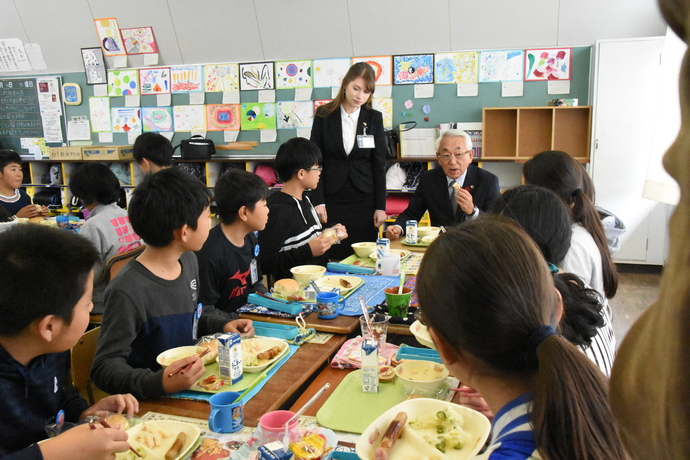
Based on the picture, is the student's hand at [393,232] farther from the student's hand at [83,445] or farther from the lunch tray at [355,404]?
the student's hand at [83,445]

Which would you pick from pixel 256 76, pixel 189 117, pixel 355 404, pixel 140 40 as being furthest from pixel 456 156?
pixel 140 40

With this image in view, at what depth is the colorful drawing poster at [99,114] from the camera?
679 cm

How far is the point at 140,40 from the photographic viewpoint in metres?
6.46

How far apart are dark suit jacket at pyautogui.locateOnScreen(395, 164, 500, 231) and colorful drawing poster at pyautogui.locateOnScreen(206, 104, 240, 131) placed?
331 cm

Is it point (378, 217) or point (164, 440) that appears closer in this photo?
point (164, 440)

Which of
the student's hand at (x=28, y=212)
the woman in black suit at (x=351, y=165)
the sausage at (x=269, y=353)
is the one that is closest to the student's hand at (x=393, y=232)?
the woman in black suit at (x=351, y=165)

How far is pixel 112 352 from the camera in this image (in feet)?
5.16

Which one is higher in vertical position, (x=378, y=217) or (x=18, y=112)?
(x=18, y=112)

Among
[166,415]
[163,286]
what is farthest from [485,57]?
[166,415]

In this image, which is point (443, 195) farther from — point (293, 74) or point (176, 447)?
point (293, 74)

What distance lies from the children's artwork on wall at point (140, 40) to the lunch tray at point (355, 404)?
6.19 m

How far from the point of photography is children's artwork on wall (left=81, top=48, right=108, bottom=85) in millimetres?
6656

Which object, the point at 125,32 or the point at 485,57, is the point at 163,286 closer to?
the point at 485,57

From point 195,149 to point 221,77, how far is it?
98 centimetres
